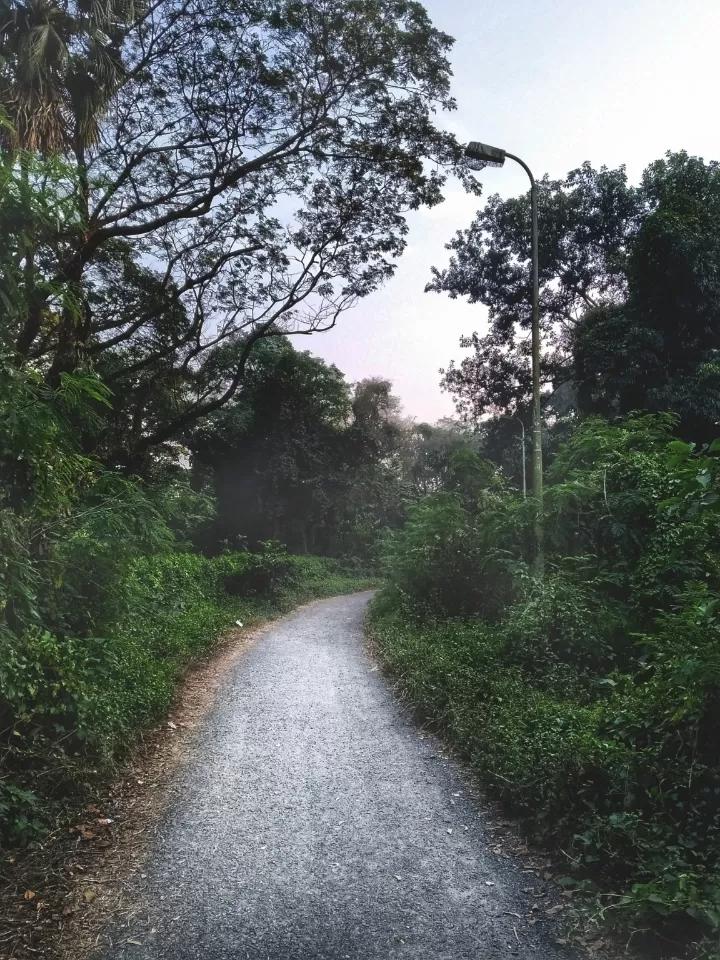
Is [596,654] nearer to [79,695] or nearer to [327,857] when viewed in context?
[327,857]

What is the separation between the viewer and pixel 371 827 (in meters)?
4.56

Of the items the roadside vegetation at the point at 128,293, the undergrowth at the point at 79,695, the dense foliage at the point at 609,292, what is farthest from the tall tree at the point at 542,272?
the undergrowth at the point at 79,695

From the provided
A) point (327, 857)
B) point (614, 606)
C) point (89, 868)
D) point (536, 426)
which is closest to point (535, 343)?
point (536, 426)

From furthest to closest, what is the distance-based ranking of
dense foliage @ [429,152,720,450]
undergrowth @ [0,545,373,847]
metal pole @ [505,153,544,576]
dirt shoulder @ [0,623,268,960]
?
dense foliage @ [429,152,720,450]
metal pole @ [505,153,544,576]
undergrowth @ [0,545,373,847]
dirt shoulder @ [0,623,268,960]

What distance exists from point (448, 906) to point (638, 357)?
1635 cm

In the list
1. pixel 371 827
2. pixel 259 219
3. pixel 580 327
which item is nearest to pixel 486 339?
pixel 580 327

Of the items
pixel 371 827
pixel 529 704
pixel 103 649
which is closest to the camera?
pixel 371 827

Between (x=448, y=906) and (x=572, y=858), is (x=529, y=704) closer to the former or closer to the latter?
(x=572, y=858)

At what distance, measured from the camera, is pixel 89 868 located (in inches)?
163

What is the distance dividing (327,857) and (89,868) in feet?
5.27

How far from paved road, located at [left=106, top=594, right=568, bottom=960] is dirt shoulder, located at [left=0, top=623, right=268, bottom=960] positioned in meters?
0.17

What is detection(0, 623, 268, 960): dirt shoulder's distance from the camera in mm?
3471

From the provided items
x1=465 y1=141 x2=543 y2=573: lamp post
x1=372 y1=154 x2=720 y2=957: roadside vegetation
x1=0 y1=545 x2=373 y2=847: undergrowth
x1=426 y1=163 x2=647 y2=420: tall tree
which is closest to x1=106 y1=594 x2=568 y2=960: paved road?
x1=372 y1=154 x2=720 y2=957: roadside vegetation

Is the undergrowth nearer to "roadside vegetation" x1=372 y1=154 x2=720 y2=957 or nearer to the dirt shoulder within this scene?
the dirt shoulder
